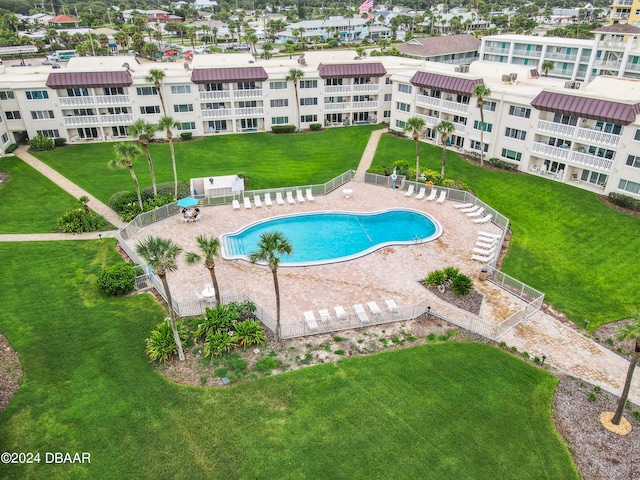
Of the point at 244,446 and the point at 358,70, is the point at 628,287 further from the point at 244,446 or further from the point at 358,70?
the point at 358,70

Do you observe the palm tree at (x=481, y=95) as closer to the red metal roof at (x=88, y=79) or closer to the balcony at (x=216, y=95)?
the balcony at (x=216, y=95)

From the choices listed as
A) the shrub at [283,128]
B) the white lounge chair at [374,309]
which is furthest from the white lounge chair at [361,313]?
the shrub at [283,128]

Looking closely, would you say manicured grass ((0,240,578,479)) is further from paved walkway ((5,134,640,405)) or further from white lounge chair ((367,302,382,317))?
white lounge chair ((367,302,382,317))

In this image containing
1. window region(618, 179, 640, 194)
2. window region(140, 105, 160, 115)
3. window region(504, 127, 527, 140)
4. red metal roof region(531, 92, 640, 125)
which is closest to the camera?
red metal roof region(531, 92, 640, 125)

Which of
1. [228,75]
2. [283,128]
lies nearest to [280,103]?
[283,128]

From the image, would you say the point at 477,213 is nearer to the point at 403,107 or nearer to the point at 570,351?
the point at 570,351

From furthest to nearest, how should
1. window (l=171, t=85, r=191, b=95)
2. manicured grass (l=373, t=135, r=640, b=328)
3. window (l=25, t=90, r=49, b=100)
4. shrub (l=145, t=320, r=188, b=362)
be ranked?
window (l=171, t=85, r=191, b=95)
window (l=25, t=90, r=49, b=100)
manicured grass (l=373, t=135, r=640, b=328)
shrub (l=145, t=320, r=188, b=362)

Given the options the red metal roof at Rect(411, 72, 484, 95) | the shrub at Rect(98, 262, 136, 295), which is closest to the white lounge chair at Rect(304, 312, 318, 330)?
the shrub at Rect(98, 262, 136, 295)

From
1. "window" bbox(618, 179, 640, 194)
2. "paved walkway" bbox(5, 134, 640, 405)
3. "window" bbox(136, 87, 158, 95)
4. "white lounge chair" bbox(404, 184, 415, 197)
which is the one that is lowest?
"paved walkway" bbox(5, 134, 640, 405)
